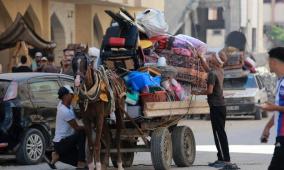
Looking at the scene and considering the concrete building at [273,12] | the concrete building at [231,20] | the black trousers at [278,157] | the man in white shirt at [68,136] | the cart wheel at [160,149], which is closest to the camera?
the black trousers at [278,157]

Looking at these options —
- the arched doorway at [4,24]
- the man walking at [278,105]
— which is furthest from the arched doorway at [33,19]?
the man walking at [278,105]

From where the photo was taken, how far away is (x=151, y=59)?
14898 millimetres

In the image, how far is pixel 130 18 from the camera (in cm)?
1457

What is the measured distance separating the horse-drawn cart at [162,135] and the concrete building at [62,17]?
1370 cm

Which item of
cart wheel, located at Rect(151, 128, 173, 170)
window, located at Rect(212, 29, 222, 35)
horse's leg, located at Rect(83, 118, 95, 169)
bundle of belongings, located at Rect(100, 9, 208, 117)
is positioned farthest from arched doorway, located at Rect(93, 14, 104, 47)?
window, located at Rect(212, 29, 222, 35)

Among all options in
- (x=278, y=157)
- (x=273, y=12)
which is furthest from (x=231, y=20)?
(x=278, y=157)

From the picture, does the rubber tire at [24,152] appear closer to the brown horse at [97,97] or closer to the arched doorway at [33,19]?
the brown horse at [97,97]

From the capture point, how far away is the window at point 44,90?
16.4m

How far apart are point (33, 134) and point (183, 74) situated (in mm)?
3071

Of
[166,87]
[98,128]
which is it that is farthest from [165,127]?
[98,128]

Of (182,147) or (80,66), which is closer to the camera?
(80,66)

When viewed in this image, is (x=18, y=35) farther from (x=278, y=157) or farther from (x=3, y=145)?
(x=278, y=157)

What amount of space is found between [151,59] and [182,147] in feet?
5.28

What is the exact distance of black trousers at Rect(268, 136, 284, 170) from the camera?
29.6 ft
